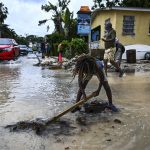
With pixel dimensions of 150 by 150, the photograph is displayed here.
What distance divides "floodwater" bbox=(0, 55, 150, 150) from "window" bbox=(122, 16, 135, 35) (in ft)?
54.1

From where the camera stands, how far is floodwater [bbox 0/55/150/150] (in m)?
5.42

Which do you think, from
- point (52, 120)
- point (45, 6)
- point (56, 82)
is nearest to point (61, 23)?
point (45, 6)

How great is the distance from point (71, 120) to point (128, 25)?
21.0 meters

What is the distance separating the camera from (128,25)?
2702 centimetres

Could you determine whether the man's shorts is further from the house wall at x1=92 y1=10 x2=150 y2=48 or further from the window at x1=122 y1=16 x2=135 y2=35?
the window at x1=122 y1=16 x2=135 y2=35

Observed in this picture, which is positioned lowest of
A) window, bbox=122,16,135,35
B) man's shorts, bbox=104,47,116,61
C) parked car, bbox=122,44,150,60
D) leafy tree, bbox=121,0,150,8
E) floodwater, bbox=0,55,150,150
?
parked car, bbox=122,44,150,60

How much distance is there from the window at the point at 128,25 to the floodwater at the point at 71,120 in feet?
54.1

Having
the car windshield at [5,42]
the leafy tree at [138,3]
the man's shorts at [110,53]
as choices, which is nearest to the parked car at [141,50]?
the car windshield at [5,42]

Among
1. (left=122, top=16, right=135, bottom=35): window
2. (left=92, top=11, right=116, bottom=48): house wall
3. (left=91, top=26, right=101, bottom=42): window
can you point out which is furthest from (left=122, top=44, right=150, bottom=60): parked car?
(left=91, top=26, right=101, bottom=42): window

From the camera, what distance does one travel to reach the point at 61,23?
46.8 metres

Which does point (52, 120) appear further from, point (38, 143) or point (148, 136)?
point (148, 136)

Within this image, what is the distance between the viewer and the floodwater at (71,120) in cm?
542

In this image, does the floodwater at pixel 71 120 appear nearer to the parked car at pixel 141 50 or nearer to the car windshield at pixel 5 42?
the car windshield at pixel 5 42

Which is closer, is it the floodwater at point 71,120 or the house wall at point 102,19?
the floodwater at point 71,120
